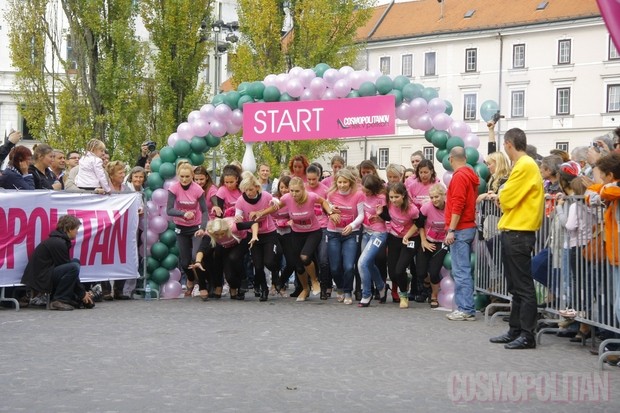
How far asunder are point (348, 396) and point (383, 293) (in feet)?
23.8

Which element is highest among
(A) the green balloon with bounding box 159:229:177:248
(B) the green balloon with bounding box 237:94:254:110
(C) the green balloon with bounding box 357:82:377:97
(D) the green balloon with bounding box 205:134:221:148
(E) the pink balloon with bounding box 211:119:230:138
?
(C) the green balloon with bounding box 357:82:377:97

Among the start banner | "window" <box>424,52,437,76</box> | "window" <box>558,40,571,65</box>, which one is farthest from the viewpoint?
"window" <box>424,52,437,76</box>

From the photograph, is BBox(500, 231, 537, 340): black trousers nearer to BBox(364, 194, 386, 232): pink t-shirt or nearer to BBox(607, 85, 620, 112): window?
BBox(364, 194, 386, 232): pink t-shirt

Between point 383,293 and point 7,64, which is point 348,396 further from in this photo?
point 7,64

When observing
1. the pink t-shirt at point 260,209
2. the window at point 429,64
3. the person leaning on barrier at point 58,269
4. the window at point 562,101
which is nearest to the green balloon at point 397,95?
the pink t-shirt at point 260,209

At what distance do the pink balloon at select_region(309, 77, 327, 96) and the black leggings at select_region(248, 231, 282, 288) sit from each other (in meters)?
2.36

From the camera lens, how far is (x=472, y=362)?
29.6 feet

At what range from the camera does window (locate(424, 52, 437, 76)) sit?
7481 cm

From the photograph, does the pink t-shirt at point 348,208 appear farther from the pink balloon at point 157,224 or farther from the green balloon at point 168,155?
the green balloon at point 168,155

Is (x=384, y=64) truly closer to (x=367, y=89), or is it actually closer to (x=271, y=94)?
(x=271, y=94)

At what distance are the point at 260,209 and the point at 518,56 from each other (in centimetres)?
5836

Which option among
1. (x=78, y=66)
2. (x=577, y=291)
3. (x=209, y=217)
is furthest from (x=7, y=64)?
(x=577, y=291)

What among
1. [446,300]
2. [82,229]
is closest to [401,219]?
[446,300]

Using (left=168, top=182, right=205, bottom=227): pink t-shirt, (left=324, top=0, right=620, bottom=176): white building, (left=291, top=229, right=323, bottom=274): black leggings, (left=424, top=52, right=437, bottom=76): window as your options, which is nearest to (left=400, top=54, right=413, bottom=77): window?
(left=324, top=0, right=620, bottom=176): white building
